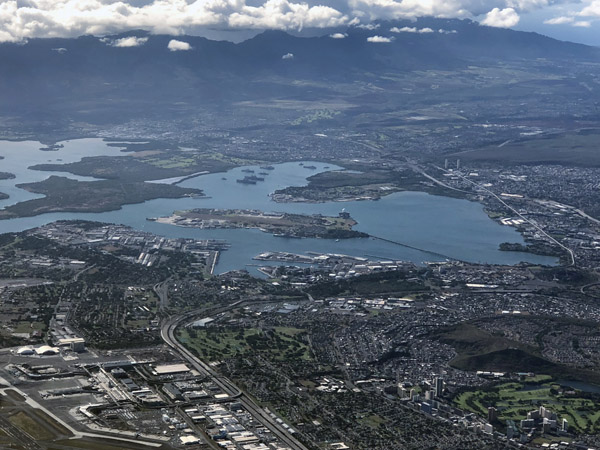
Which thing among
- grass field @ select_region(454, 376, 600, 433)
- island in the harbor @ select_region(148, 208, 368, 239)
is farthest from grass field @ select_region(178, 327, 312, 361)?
island in the harbor @ select_region(148, 208, 368, 239)

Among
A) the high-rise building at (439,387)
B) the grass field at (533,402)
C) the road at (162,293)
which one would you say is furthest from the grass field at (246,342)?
the grass field at (533,402)

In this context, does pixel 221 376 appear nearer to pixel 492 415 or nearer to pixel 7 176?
pixel 492 415

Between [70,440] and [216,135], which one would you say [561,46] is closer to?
[216,135]

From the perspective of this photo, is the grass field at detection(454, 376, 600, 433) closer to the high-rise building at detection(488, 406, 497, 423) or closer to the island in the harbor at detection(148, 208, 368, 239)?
the high-rise building at detection(488, 406, 497, 423)

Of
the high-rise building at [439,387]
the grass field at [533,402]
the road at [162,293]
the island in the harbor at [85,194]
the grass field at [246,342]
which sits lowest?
the island in the harbor at [85,194]

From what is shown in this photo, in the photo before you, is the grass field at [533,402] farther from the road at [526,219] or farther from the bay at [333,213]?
the road at [526,219]

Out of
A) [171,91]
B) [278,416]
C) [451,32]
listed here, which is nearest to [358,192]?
[278,416]
